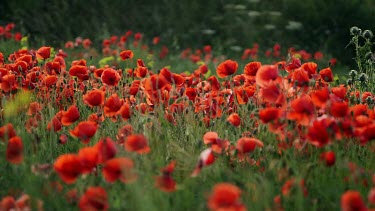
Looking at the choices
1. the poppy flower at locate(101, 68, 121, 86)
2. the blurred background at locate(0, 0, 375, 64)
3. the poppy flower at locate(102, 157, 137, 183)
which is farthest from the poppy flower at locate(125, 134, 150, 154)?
the blurred background at locate(0, 0, 375, 64)

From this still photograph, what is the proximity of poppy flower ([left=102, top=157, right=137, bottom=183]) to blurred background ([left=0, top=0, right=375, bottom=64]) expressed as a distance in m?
6.48

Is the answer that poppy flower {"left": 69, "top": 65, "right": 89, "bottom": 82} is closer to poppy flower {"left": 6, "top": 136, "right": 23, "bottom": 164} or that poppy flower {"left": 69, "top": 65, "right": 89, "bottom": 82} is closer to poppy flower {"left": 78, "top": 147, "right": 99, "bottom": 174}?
poppy flower {"left": 6, "top": 136, "right": 23, "bottom": 164}

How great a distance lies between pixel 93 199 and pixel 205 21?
8.89 metres

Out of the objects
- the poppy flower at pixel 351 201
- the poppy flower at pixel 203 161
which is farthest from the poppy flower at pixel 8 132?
the poppy flower at pixel 351 201

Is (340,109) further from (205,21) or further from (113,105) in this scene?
(205,21)

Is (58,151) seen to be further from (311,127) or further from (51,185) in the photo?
(311,127)

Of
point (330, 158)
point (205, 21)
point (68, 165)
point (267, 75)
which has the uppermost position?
point (267, 75)

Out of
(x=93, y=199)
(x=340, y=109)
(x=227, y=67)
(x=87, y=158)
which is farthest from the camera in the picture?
(x=227, y=67)

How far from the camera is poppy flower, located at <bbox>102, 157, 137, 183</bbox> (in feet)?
5.67

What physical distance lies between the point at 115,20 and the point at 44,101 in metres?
7.06

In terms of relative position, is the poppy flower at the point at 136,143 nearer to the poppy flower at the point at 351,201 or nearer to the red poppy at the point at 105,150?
the red poppy at the point at 105,150

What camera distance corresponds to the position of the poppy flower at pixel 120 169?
5.67ft

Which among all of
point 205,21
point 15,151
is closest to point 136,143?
point 15,151

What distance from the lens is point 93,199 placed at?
5.57 feet
